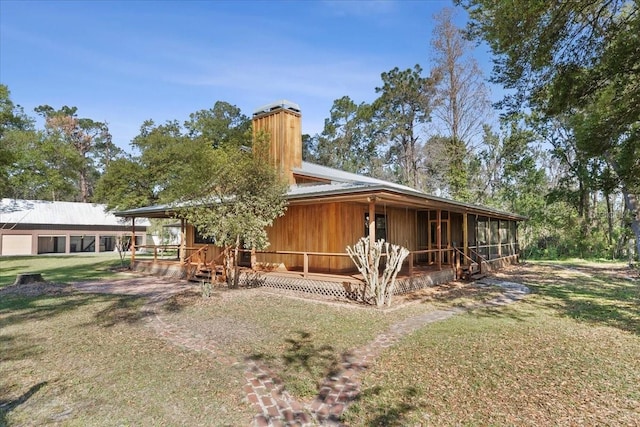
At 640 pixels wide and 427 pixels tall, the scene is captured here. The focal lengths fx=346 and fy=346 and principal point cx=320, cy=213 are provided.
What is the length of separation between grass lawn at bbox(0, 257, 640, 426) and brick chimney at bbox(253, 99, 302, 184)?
7.86 metres

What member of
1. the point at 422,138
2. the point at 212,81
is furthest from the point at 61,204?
the point at 422,138

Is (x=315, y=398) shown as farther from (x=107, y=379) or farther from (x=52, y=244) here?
(x=52, y=244)

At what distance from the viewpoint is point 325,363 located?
5055mm

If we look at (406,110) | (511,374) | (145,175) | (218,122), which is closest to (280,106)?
(511,374)

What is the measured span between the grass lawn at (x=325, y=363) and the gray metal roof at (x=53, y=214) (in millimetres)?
27496

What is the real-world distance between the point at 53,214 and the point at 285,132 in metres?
29.2

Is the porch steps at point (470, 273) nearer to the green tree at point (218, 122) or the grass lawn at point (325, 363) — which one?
the grass lawn at point (325, 363)

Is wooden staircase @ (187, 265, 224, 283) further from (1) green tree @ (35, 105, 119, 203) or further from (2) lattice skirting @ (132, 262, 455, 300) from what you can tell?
(1) green tree @ (35, 105, 119, 203)

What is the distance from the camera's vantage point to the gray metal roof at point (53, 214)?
30.6 metres

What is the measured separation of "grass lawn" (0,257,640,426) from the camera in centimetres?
371

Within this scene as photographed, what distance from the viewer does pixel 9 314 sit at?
26.6ft

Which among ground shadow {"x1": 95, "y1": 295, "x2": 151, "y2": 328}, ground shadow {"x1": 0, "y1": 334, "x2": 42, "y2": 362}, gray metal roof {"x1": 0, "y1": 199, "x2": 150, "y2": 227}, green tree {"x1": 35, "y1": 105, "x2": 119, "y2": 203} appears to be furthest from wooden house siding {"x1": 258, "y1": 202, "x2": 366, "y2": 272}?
green tree {"x1": 35, "y1": 105, "x2": 119, "y2": 203}

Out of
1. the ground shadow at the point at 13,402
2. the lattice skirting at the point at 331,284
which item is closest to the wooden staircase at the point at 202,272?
the lattice skirting at the point at 331,284

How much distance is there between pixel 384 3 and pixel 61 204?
36208 millimetres
